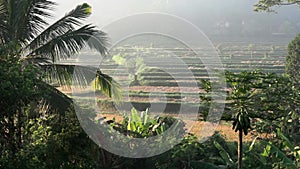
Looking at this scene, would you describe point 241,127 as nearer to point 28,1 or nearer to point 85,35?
point 85,35

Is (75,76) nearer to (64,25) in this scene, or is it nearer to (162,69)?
(64,25)

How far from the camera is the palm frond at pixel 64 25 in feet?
17.7

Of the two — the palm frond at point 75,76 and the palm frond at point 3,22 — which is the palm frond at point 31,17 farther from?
the palm frond at point 75,76

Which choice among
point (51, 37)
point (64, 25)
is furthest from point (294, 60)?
point (51, 37)

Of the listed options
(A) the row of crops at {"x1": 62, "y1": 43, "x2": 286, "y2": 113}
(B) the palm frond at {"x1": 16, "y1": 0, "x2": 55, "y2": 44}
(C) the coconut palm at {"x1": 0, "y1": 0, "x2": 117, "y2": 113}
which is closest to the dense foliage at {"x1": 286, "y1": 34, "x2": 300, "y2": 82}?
(A) the row of crops at {"x1": 62, "y1": 43, "x2": 286, "y2": 113}

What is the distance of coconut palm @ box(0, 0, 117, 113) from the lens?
5.07 m

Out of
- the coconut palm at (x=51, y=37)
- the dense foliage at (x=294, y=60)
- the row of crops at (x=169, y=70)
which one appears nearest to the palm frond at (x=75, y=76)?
the coconut palm at (x=51, y=37)

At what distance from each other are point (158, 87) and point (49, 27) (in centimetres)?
1287

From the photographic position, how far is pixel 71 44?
17.3ft

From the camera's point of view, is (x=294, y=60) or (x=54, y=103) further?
(x=294, y=60)

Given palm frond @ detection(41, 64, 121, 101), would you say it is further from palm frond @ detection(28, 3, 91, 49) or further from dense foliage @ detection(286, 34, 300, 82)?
dense foliage @ detection(286, 34, 300, 82)

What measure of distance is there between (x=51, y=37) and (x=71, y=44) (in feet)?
1.15

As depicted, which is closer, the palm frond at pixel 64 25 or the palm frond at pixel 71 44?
the palm frond at pixel 71 44

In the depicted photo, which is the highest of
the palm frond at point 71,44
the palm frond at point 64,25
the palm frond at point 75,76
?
the palm frond at point 64,25
